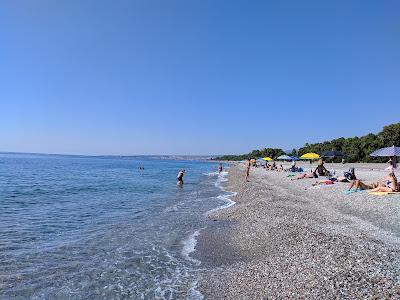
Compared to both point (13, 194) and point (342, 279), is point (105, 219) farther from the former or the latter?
point (13, 194)

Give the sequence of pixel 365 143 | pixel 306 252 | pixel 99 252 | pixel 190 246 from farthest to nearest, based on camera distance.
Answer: pixel 365 143 < pixel 190 246 < pixel 99 252 < pixel 306 252

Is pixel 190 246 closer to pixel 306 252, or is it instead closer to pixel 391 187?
pixel 306 252

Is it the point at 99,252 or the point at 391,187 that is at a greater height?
the point at 391,187

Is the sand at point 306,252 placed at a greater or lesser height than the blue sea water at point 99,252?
greater

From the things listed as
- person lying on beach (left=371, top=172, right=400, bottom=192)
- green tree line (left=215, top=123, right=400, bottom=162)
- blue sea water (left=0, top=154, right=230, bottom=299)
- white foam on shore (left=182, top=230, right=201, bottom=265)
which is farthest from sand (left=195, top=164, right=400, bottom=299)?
green tree line (left=215, top=123, right=400, bottom=162)

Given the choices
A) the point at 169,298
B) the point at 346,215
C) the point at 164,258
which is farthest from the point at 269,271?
the point at 346,215

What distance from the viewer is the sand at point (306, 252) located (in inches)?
295

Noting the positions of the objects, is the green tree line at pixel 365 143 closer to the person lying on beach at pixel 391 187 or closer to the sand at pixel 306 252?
the person lying on beach at pixel 391 187

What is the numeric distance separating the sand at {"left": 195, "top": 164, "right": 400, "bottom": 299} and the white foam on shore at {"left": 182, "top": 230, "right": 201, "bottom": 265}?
248 millimetres

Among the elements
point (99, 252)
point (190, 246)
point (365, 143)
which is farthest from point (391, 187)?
point (365, 143)

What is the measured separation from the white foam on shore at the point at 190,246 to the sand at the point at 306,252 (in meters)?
0.25

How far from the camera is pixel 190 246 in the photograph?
12.8 meters

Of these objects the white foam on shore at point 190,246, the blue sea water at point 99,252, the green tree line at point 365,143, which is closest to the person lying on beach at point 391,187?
the blue sea water at point 99,252

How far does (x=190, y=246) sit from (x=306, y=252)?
4.42 metres
